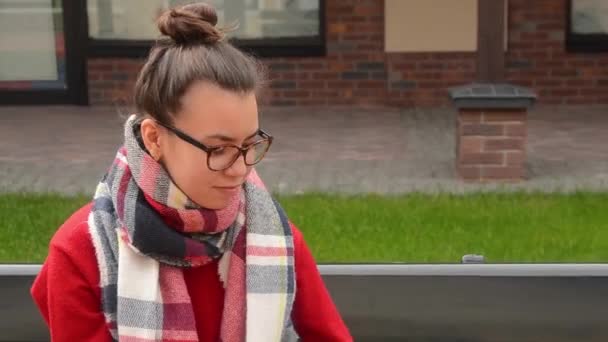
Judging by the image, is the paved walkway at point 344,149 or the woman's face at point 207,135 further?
the paved walkway at point 344,149

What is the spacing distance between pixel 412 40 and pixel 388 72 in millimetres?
380

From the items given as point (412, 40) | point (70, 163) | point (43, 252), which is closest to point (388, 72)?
point (412, 40)

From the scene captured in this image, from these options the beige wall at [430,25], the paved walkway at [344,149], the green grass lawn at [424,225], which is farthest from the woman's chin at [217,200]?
the beige wall at [430,25]

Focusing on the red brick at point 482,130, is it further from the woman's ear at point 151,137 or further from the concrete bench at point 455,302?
the woman's ear at point 151,137

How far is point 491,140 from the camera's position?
754 cm

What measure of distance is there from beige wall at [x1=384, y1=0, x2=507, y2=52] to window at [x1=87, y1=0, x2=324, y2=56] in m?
0.75

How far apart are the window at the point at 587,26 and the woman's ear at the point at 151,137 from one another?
363 inches

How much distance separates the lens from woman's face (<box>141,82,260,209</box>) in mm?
1835

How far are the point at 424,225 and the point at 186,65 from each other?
411 cm

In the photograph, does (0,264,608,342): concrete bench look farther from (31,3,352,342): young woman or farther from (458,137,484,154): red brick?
(458,137,484,154): red brick

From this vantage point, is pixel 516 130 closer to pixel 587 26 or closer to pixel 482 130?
pixel 482 130

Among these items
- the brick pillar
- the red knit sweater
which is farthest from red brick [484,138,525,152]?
the red knit sweater

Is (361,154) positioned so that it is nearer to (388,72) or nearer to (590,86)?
(388,72)

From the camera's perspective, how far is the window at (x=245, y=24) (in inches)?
424
